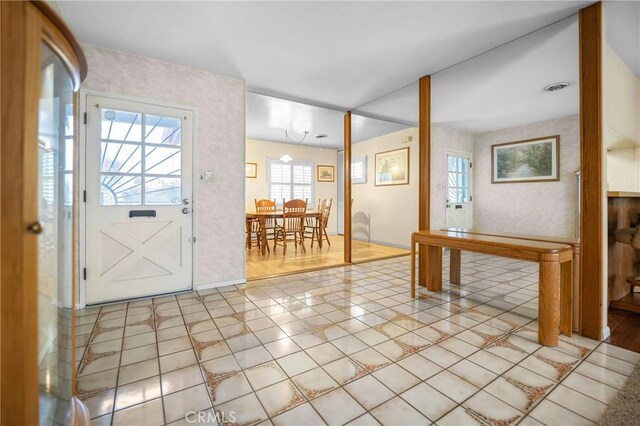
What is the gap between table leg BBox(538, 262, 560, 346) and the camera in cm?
→ 190

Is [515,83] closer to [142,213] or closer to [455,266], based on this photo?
[455,266]

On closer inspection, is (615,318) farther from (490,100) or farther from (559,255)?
(490,100)

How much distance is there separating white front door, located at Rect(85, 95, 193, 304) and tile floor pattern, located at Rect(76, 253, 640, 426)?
30 cm

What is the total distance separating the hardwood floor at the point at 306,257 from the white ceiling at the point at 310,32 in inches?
97.7

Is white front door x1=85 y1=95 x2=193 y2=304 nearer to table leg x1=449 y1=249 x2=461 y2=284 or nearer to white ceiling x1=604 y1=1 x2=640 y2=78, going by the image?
table leg x1=449 y1=249 x2=461 y2=284

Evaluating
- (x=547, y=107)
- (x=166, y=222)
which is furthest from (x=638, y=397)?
(x=547, y=107)

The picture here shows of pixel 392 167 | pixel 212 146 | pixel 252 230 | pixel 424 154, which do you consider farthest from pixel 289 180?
pixel 424 154

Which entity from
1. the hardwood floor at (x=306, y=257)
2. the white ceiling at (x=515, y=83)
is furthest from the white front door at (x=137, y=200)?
the white ceiling at (x=515, y=83)

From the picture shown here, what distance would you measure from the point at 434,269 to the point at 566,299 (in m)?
1.15

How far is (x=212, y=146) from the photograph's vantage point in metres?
3.17

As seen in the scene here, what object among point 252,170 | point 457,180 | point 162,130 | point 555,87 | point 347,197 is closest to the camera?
point 162,130

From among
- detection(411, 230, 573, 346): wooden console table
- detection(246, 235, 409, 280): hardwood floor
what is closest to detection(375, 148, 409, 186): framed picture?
detection(246, 235, 409, 280): hardwood floor

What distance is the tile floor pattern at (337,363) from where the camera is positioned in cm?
133

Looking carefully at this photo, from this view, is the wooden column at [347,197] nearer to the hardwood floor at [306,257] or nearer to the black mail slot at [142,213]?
the hardwood floor at [306,257]
